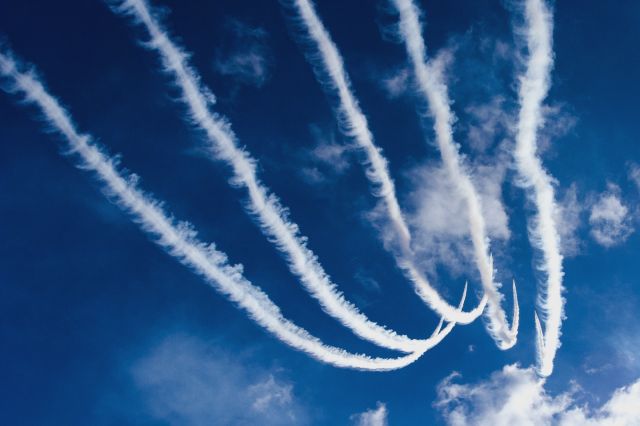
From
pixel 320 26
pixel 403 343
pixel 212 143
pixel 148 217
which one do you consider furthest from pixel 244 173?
pixel 403 343

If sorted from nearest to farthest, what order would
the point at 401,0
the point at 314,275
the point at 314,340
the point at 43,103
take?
the point at 43,103 < the point at 401,0 < the point at 314,275 < the point at 314,340

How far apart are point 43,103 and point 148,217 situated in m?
5.72

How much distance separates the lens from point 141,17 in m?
14.5

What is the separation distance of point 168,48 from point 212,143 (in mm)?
3879

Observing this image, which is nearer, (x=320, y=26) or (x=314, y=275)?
(x=320, y=26)

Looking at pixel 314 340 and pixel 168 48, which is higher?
pixel 168 48

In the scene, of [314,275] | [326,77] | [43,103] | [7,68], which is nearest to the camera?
[7,68]

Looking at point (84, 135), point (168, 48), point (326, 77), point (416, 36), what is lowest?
point (84, 135)

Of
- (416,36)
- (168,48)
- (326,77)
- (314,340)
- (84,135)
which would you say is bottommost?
(314,340)

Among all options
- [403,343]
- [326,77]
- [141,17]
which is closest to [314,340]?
[403,343]

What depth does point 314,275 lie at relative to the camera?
66.1 ft

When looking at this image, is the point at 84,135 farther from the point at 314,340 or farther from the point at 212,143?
the point at 314,340

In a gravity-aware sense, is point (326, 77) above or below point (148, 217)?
above

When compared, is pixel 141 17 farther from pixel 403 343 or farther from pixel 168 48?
pixel 403 343
